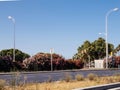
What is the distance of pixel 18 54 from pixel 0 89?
234 feet

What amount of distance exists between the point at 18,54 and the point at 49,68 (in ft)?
114

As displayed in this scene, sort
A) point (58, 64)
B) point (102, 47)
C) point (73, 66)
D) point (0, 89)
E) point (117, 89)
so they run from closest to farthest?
point (0, 89), point (117, 89), point (58, 64), point (73, 66), point (102, 47)

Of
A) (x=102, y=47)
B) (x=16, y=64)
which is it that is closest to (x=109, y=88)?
(x=16, y=64)

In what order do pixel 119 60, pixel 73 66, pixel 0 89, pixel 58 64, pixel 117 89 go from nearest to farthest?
pixel 0 89 → pixel 117 89 → pixel 58 64 → pixel 73 66 → pixel 119 60

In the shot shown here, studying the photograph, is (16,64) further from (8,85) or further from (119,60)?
(8,85)

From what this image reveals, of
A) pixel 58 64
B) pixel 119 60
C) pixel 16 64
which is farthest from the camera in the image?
pixel 119 60

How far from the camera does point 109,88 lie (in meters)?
18.1

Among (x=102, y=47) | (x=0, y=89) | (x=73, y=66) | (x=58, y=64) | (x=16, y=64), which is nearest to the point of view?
→ (x=0, y=89)

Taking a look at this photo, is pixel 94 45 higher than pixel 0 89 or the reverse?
higher

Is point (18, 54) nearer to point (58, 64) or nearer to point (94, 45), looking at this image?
point (94, 45)

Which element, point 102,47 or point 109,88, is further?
point 102,47

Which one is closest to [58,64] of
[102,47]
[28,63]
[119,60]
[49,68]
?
[49,68]

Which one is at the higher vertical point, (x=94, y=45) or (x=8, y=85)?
(x=94, y=45)

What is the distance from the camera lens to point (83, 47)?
→ 289 feet
